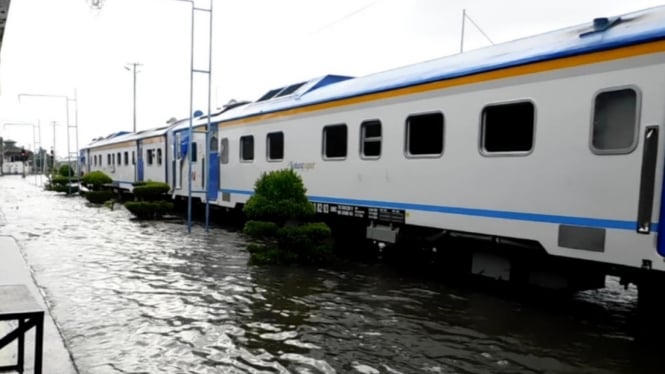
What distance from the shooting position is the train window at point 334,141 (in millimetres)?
9469

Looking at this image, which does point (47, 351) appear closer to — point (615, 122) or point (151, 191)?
point (615, 122)

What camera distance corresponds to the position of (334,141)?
382 inches

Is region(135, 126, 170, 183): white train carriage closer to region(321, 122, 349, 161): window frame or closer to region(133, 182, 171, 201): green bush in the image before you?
region(133, 182, 171, 201): green bush

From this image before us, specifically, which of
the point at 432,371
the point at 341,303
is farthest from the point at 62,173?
the point at 432,371

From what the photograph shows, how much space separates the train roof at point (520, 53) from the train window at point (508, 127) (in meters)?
0.52

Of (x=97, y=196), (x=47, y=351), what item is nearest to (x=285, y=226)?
(x=47, y=351)

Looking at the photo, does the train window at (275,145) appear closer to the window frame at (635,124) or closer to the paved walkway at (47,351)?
the paved walkway at (47,351)

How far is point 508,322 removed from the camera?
234 inches

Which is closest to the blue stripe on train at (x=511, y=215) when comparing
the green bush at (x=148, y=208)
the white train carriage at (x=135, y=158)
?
the green bush at (x=148, y=208)

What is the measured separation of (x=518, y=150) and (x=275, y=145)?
6.30 meters

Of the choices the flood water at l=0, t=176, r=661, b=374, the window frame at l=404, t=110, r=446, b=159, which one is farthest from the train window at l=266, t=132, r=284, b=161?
the window frame at l=404, t=110, r=446, b=159

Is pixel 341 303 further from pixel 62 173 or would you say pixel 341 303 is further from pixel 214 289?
pixel 62 173

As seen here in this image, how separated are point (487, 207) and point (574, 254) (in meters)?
1.28

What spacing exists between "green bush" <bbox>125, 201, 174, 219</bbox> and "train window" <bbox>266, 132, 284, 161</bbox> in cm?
622
